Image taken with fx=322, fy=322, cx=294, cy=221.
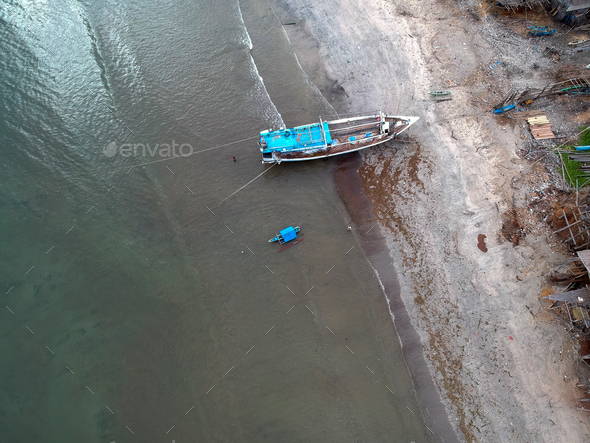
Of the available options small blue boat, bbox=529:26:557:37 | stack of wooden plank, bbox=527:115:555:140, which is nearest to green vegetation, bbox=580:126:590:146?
stack of wooden plank, bbox=527:115:555:140

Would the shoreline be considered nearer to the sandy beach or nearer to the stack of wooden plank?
the sandy beach

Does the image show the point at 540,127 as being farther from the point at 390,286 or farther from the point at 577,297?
the point at 390,286

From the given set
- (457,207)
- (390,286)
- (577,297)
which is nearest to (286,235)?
(390,286)

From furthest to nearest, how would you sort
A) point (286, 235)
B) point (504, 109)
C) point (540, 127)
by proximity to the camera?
point (504, 109) < point (540, 127) < point (286, 235)

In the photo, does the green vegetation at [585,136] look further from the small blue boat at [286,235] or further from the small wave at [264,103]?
the small wave at [264,103]

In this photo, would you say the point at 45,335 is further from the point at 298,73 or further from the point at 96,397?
the point at 298,73

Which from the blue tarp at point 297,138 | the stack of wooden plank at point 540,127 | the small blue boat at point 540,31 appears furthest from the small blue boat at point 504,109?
Result: the blue tarp at point 297,138
